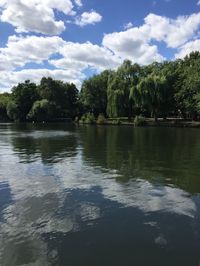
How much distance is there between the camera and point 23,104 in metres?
138

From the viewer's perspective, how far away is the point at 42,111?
12262cm

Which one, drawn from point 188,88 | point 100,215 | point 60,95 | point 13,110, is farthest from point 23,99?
point 100,215

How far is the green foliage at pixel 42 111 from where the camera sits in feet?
399

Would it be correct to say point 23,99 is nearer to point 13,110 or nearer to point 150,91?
point 13,110

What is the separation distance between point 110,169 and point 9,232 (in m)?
11.1

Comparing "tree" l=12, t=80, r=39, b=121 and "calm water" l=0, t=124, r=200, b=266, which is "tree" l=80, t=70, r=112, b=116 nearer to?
"tree" l=12, t=80, r=39, b=121

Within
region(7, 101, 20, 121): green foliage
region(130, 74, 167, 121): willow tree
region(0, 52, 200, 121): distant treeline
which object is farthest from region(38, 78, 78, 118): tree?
region(130, 74, 167, 121): willow tree

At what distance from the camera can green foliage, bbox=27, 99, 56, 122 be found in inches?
4793

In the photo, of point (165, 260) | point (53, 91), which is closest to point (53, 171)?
point (165, 260)

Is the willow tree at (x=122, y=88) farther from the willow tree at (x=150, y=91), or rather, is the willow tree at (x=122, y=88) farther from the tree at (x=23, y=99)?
the tree at (x=23, y=99)

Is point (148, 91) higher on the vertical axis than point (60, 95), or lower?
lower

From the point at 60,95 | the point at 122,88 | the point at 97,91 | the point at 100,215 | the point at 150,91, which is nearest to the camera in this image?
the point at 100,215

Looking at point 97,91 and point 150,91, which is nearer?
point 150,91

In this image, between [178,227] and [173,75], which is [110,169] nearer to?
[178,227]
